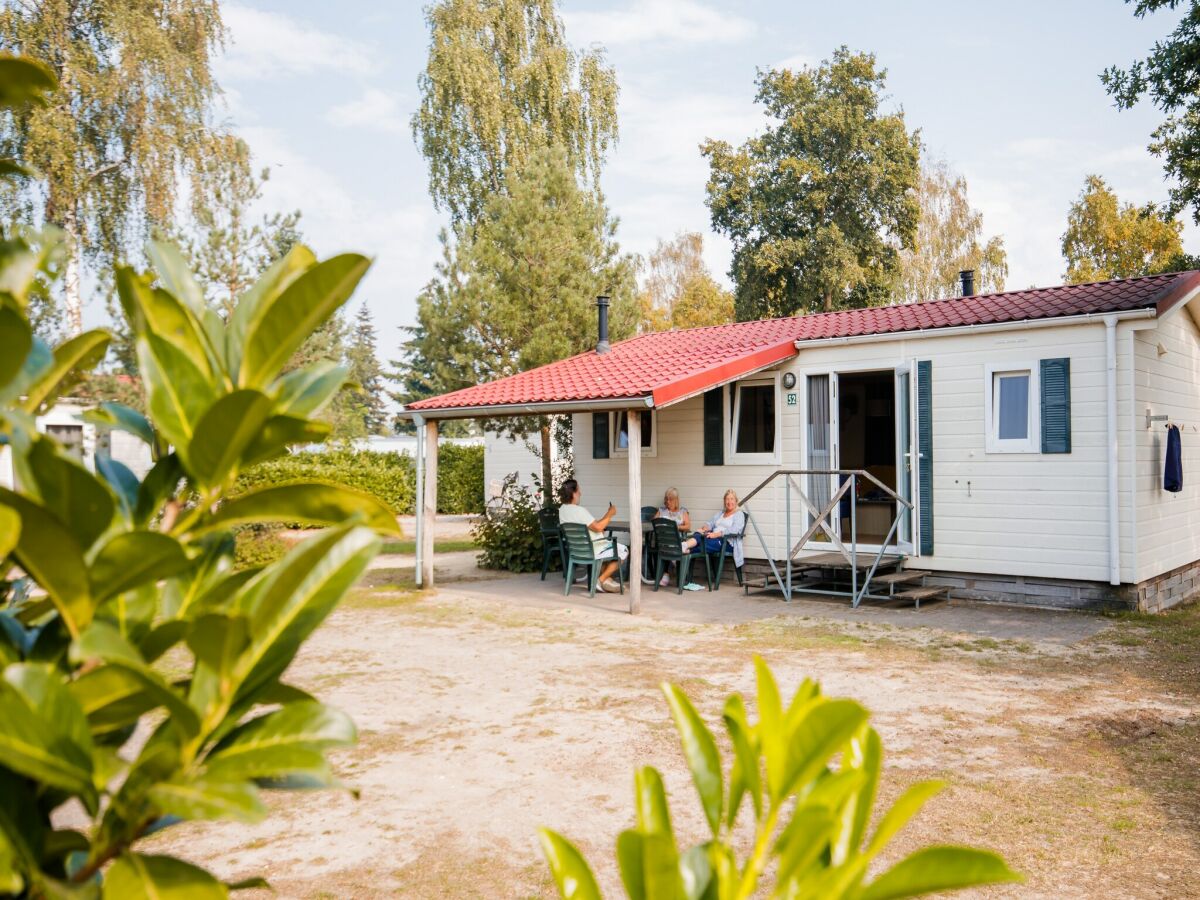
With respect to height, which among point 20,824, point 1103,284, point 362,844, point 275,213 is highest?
point 275,213

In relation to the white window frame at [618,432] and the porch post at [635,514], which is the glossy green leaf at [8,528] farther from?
the white window frame at [618,432]

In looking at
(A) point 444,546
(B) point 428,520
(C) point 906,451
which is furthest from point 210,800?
(A) point 444,546

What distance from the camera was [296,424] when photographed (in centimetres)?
83

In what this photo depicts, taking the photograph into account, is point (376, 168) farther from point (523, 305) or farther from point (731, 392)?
point (731, 392)

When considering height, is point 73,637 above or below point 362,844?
above

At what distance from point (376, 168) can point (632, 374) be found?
1511 cm

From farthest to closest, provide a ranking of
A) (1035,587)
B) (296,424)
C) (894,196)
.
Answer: (894,196), (1035,587), (296,424)

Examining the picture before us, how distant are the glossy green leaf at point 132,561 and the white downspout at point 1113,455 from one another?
1011 centimetres

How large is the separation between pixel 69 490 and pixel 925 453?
10.7m

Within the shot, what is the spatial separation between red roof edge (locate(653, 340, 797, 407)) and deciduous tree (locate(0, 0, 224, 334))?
10066mm

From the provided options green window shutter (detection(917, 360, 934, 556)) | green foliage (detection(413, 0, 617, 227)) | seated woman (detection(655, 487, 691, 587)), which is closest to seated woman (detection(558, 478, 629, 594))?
seated woman (detection(655, 487, 691, 587))

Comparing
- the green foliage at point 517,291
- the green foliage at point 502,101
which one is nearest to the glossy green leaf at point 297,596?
the green foliage at point 517,291

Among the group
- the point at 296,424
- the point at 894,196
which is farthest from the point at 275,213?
the point at 894,196

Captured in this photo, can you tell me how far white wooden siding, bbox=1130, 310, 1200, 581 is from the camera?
31.9ft
